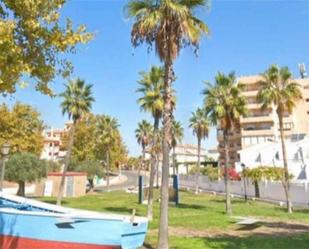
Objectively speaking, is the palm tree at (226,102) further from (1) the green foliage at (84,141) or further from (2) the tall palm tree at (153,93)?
(1) the green foliage at (84,141)

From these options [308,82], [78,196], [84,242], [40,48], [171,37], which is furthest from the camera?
[308,82]

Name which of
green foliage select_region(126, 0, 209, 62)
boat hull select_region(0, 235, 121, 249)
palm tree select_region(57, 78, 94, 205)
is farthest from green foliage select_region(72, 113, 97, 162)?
boat hull select_region(0, 235, 121, 249)

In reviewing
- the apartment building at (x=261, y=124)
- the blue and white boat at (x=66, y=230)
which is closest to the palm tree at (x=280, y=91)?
the blue and white boat at (x=66, y=230)

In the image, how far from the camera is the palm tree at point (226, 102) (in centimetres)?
3034

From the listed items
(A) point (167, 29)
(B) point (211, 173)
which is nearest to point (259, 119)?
(B) point (211, 173)

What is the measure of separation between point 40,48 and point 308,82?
80.5m

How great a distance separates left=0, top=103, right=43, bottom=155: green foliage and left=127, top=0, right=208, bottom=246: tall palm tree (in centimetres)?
3870

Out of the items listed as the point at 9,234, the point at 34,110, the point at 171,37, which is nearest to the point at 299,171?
the point at 34,110

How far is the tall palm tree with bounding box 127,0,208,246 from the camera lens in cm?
1545

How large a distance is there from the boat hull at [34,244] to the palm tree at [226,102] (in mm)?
19322

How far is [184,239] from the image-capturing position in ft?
55.6

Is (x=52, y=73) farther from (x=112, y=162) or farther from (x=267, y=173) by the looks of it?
(x=112, y=162)

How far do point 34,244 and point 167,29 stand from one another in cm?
932

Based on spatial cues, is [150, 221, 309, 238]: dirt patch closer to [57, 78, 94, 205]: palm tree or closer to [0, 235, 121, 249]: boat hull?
[0, 235, 121, 249]: boat hull
